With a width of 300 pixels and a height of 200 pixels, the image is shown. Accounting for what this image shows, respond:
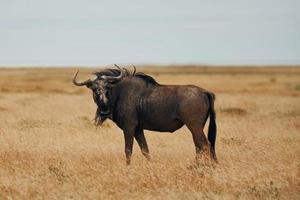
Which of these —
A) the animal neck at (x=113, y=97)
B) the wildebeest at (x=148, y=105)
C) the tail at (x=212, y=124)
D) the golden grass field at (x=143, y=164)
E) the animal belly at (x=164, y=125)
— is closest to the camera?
the golden grass field at (x=143, y=164)

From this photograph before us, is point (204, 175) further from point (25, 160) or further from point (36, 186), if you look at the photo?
point (25, 160)

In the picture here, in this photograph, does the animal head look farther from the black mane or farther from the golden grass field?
the golden grass field

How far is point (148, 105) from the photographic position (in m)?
12.0

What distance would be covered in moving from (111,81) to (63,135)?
15.8 feet

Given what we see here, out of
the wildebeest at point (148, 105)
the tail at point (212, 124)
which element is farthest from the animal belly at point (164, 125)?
the tail at point (212, 124)

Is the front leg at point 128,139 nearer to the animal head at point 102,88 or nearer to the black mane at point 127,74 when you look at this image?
the animal head at point 102,88

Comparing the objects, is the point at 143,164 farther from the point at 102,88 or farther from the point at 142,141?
the point at 102,88

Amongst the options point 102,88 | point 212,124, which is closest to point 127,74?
point 102,88

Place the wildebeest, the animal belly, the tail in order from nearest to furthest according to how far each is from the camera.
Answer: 1. the wildebeest
2. the tail
3. the animal belly

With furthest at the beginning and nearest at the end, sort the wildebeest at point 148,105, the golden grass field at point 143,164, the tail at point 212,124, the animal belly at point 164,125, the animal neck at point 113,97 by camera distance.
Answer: the animal neck at point 113,97
the animal belly at point 164,125
the tail at point 212,124
the wildebeest at point 148,105
the golden grass field at point 143,164

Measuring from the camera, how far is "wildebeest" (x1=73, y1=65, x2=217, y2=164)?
37.6 ft

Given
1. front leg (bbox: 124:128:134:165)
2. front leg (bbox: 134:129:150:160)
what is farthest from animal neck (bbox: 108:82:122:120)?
front leg (bbox: 134:129:150:160)

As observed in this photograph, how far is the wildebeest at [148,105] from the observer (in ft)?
37.6

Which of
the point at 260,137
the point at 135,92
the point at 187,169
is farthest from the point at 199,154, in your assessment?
the point at 260,137
